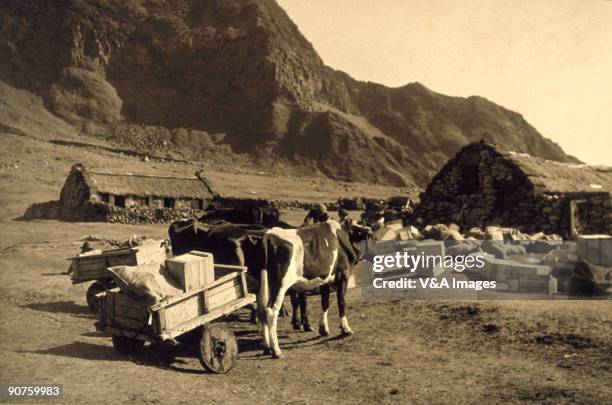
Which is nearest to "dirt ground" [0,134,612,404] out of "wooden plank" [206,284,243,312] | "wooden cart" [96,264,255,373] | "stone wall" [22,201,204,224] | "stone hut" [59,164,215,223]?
"wooden cart" [96,264,255,373]

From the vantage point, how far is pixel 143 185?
36.4 meters

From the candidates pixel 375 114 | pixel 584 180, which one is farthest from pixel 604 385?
pixel 375 114

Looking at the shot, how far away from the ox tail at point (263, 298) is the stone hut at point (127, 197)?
26268mm

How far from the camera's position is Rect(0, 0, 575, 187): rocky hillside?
291ft

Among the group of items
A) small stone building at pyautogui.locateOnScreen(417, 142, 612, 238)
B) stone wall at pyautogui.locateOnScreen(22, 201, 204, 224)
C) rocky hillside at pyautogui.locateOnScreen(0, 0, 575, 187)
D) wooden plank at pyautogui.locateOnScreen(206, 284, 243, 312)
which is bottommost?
wooden plank at pyautogui.locateOnScreen(206, 284, 243, 312)

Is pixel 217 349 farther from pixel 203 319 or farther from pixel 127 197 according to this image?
pixel 127 197

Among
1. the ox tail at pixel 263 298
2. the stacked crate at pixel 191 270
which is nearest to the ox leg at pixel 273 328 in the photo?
the ox tail at pixel 263 298

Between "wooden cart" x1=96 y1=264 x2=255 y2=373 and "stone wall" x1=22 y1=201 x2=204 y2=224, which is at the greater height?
"stone wall" x1=22 y1=201 x2=204 y2=224

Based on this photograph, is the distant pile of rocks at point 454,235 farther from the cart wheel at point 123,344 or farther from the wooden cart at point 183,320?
the cart wheel at point 123,344

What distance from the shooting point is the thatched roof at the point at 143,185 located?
34844 millimetres

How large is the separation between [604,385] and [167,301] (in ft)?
19.0

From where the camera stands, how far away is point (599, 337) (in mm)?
8609

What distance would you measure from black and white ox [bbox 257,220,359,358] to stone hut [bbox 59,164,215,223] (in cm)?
2551

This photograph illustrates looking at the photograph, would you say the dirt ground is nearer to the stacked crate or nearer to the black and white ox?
the black and white ox
